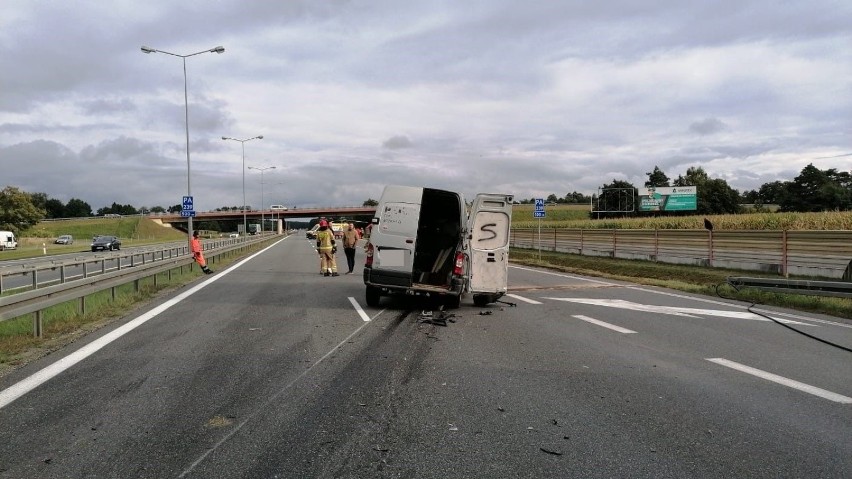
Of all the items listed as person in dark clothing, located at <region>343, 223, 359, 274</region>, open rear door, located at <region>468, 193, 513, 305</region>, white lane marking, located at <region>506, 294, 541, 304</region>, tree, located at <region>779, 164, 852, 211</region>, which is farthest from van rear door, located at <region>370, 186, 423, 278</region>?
tree, located at <region>779, 164, 852, 211</region>

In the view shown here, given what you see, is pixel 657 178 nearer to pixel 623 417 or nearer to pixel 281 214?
pixel 281 214

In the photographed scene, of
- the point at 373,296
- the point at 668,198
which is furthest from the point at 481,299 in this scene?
the point at 668,198

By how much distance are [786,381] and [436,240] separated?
306 inches

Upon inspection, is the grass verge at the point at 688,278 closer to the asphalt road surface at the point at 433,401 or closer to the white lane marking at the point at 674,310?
the white lane marking at the point at 674,310

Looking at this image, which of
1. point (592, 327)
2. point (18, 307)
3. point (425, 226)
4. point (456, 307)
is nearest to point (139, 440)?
point (18, 307)

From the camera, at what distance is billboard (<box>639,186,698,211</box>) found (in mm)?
60938

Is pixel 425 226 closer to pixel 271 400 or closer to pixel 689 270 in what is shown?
pixel 271 400

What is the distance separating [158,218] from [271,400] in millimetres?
109260

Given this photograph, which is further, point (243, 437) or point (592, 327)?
point (592, 327)

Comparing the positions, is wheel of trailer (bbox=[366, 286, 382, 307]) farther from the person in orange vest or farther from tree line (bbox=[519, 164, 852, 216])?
tree line (bbox=[519, 164, 852, 216])

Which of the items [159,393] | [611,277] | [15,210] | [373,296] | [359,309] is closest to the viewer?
[159,393]

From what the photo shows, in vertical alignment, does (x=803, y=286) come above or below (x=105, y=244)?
above

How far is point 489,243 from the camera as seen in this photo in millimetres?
11797

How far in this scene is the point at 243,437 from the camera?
4.43m
